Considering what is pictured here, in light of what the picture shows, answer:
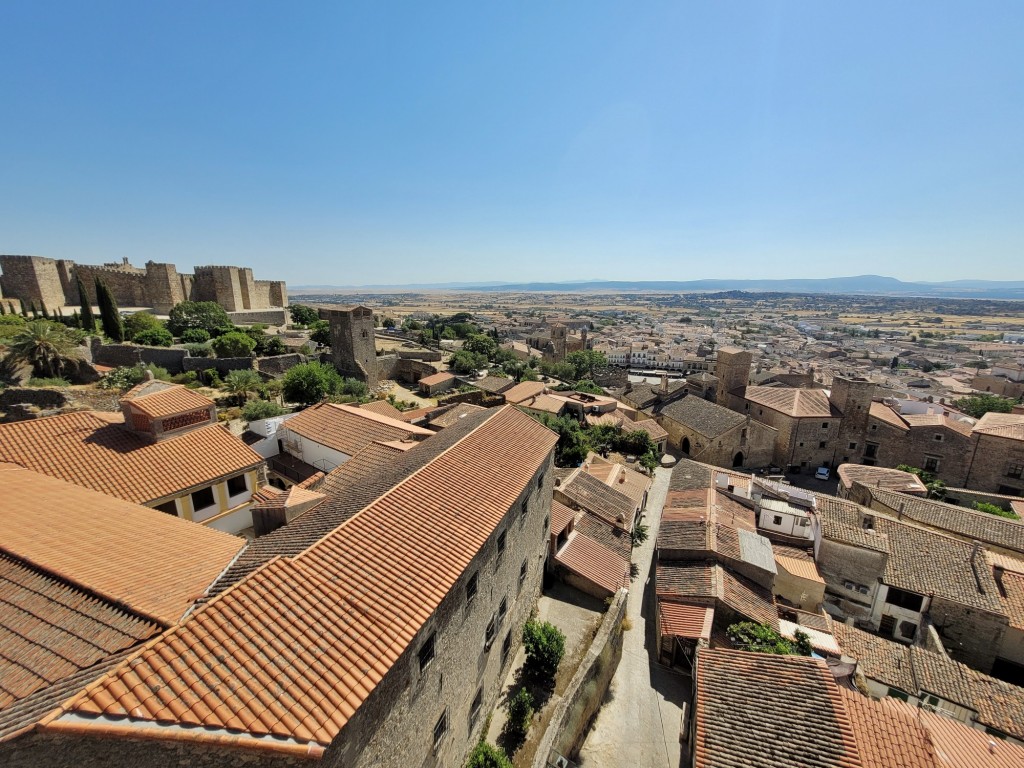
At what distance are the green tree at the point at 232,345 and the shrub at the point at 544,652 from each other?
3651 centimetres

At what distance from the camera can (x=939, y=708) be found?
13227mm

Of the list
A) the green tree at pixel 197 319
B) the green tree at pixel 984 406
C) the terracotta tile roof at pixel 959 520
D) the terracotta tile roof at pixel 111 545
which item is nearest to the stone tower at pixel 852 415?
the terracotta tile roof at pixel 959 520

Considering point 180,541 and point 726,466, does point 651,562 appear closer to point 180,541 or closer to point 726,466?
point 726,466

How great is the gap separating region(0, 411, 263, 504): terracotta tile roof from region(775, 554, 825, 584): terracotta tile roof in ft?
72.3

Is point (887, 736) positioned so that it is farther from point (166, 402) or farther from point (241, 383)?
point (241, 383)

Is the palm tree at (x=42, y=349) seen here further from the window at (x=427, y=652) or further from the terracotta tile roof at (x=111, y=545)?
the window at (x=427, y=652)

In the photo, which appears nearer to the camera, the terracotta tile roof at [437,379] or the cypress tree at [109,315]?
the cypress tree at [109,315]

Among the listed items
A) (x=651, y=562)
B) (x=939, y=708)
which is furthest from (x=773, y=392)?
(x=939, y=708)

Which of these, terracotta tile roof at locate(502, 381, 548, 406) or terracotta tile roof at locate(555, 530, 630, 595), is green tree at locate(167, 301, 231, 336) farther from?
terracotta tile roof at locate(555, 530, 630, 595)

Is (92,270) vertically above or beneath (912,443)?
above

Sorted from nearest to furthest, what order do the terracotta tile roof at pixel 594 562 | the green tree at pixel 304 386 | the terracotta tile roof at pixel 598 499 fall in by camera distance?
1. the terracotta tile roof at pixel 594 562
2. the terracotta tile roof at pixel 598 499
3. the green tree at pixel 304 386

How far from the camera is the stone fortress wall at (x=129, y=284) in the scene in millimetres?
39906

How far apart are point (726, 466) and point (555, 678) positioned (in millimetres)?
27076

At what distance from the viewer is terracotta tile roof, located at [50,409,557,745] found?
4.83 metres
